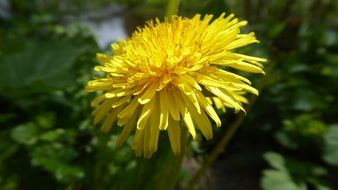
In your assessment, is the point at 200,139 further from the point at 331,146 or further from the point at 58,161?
the point at 331,146

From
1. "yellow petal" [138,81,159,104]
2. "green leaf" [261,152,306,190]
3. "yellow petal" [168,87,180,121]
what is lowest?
"green leaf" [261,152,306,190]

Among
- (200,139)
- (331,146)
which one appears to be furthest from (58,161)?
(331,146)

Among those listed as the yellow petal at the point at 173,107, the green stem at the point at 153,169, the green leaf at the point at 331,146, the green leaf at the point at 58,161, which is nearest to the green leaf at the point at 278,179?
the green leaf at the point at 331,146

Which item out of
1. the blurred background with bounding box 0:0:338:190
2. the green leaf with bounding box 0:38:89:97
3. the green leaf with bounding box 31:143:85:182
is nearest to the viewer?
the green leaf with bounding box 31:143:85:182

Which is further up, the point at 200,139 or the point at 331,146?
the point at 200,139

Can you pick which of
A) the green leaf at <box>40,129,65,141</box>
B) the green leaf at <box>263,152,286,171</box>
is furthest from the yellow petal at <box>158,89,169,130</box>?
the green leaf at <box>263,152,286,171</box>

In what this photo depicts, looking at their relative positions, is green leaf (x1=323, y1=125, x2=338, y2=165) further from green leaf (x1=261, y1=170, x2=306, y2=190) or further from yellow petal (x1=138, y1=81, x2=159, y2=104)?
yellow petal (x1=138, y1=81, x2=159, y2=104)

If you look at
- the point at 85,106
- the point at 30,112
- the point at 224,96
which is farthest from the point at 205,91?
the point at 30,112
